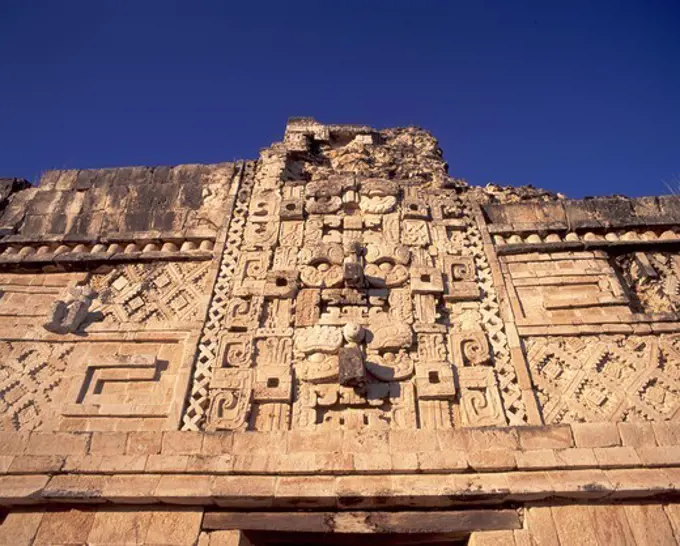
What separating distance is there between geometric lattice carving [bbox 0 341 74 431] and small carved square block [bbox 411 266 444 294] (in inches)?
131

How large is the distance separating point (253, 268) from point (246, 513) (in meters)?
2.46

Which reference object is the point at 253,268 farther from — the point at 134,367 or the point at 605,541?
the point at 605,541

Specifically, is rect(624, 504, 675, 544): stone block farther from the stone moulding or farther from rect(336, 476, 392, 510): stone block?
rect(336, 476, 392, 510): stone block

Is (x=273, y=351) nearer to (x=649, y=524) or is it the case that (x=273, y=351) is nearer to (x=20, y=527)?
(x=20, y=527)

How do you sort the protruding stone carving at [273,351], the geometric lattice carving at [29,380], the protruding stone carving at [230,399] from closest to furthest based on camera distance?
the protruding stone carving at [230,399]
the geometric lattice carving at [29,380]
the protruding stone carving at [273,351]

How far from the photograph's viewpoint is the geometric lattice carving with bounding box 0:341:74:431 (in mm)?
4457

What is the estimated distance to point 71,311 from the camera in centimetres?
518

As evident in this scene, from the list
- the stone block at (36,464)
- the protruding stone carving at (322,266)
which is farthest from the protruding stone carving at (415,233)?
the stone block at (36,464)

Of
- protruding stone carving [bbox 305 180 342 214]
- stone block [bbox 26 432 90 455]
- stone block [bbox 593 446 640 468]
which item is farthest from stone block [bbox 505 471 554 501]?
protruding stone carving [bbox 305 180 342 214]

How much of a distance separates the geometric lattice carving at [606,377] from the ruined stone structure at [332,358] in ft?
0.06

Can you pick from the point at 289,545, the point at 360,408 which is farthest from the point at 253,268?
the point at 289,545

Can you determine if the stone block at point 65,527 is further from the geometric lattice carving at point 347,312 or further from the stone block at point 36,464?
the geometric lattice carving at point 347,312

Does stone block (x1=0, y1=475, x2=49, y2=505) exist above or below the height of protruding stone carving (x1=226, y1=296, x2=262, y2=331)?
below

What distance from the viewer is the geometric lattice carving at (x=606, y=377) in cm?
435
